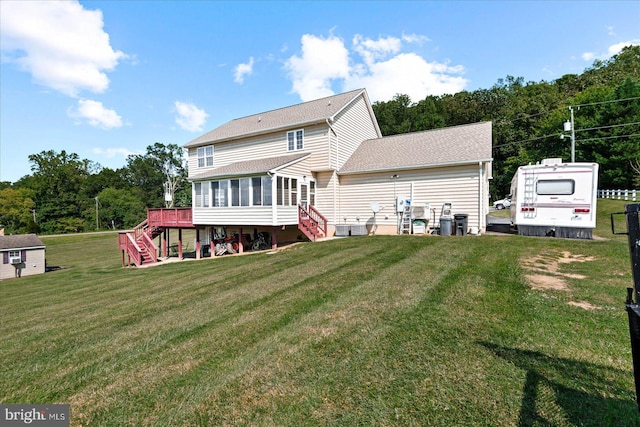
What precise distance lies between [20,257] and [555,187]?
31264mm

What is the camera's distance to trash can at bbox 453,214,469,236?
12148mm

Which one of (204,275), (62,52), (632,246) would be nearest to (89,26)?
(62,52)

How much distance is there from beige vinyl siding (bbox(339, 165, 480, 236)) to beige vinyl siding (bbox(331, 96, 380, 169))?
5.53ft

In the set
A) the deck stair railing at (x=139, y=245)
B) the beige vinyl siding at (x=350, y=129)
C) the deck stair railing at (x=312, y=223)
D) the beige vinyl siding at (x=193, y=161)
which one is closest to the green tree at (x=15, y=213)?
the beige vinyl siding at (x=193, y=161)

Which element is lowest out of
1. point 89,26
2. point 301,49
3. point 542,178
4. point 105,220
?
point 105,220

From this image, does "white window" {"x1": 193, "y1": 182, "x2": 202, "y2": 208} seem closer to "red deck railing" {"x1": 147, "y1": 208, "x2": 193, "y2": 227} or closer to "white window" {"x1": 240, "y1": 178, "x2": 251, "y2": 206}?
"red deck railing" {"x1": 147, "y1": 208, "x2": 193, "y2": 227}

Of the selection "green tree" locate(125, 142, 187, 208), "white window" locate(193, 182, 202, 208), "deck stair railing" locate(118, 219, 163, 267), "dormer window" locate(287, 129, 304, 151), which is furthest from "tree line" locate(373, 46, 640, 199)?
"green tree" locate(125, 142, 187, 208)

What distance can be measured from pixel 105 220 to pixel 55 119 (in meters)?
39.4

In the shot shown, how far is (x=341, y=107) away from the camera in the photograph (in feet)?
53.8

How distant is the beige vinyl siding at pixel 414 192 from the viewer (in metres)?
12.8

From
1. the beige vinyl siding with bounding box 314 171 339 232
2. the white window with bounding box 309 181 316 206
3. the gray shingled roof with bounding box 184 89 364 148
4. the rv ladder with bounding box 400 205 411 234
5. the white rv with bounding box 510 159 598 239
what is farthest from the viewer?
the gray shingled roof with bounding box 184 89 364 148

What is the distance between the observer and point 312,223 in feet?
48.2

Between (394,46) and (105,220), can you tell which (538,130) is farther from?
(105,220)

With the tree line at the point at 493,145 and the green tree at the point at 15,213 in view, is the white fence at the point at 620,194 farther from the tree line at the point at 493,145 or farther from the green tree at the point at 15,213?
the green tree at the point at 15,213
